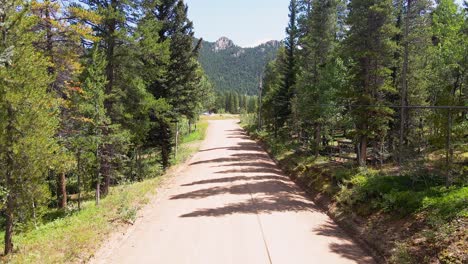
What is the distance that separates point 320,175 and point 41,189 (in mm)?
12390

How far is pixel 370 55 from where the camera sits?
16078 mm

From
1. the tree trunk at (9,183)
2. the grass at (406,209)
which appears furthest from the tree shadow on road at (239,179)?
the tree trunk at (9,183)

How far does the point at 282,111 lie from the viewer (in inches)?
1303

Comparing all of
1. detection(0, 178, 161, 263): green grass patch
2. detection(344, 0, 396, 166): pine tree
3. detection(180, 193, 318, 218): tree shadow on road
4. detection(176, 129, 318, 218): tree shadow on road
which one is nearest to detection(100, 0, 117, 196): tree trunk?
detection(0, 178, 161, 263): green grass patch

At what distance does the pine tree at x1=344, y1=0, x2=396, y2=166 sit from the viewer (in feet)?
52.6

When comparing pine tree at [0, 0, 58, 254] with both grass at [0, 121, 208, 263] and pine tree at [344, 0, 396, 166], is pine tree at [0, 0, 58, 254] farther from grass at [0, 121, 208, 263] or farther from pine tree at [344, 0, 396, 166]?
pine tree at [344, 0, 396, 166]

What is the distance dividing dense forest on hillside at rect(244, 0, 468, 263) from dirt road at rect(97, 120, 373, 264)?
146 cm

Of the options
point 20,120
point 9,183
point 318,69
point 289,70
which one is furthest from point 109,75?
point 289,70

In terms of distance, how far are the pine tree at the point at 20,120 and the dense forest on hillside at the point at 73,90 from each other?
0.03m

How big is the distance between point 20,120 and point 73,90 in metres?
6.54

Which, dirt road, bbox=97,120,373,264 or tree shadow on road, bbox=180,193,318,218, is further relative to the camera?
tree shadow on road, bbox=180,193,318,218

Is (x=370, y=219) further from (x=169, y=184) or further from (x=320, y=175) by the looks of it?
(x=169, y=184)

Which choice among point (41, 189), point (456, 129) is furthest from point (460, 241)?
point (41, 189)

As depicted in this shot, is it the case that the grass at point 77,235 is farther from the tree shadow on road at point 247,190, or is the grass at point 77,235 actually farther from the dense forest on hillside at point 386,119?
the dense forest on hillside at point 386,119
